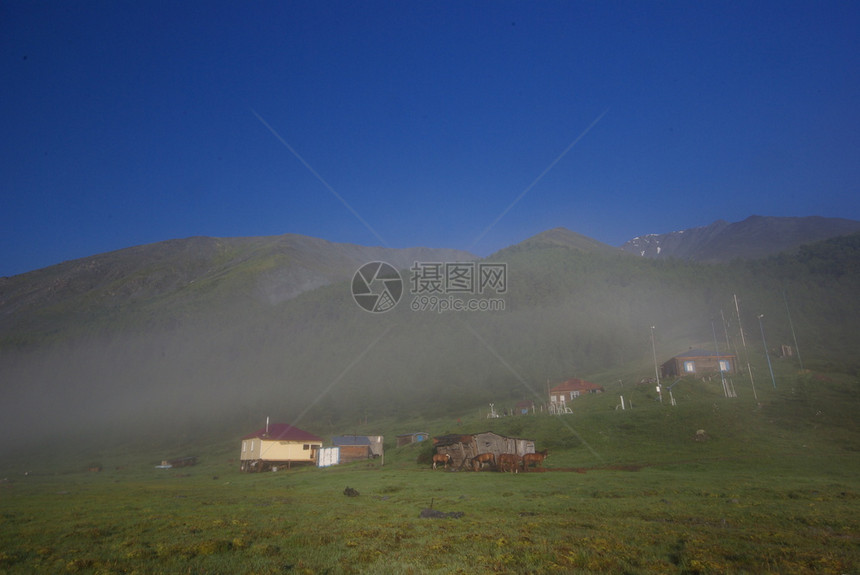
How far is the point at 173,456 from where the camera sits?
95.8 m

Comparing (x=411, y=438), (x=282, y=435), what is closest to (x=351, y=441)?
(x=282, y=435)

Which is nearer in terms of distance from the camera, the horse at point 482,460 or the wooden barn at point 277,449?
the horse at point 482,460

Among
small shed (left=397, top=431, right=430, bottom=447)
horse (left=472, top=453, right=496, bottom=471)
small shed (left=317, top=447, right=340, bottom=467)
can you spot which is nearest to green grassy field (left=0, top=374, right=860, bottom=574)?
horse (left=472, top=453, right=496, bottom=471)

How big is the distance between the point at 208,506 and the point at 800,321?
624 feet

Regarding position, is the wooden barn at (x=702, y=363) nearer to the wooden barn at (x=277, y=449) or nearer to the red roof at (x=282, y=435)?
the wooden barn at (x=277, y=449)

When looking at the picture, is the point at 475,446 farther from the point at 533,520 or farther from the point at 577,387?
the point at 577,387

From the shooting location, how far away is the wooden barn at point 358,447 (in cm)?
7012

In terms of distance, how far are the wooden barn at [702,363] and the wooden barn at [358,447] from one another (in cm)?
6066

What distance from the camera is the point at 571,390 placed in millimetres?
100750

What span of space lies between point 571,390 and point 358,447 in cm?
5095

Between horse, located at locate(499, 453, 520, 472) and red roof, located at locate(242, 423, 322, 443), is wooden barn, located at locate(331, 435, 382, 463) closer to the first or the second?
red roof, located at locate(242, 423, 322, 443)

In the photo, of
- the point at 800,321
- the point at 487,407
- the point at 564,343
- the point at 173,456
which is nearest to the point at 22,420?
the point at 173,456

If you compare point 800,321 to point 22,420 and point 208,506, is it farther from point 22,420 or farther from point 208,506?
point 22,420

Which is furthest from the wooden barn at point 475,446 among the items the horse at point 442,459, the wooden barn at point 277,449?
the wooden barn at point 277,449
